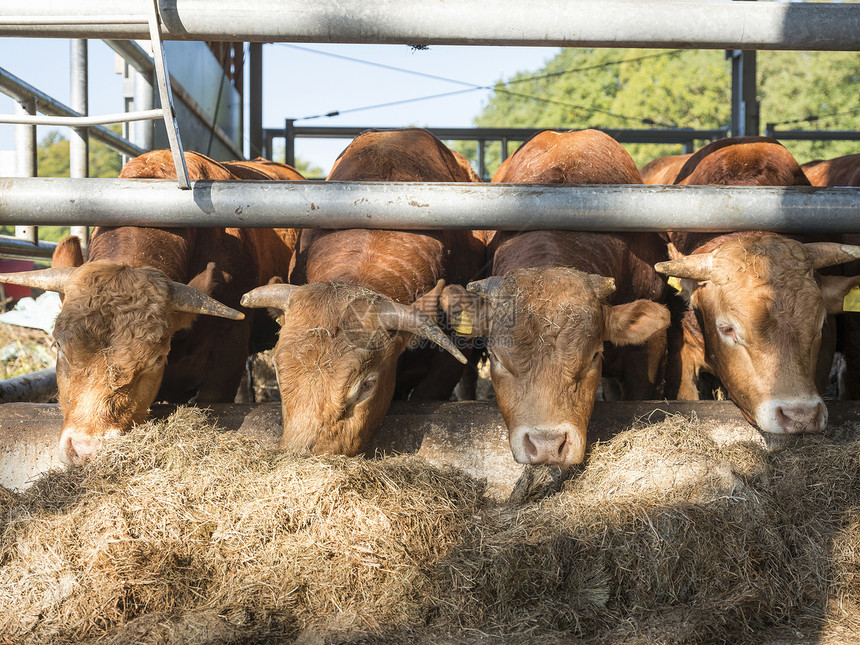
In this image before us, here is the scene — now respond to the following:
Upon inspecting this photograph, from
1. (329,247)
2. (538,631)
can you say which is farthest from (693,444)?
(329,247)

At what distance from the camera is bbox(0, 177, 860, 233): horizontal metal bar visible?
3.49m

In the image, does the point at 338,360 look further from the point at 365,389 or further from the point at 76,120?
the point at 76,120

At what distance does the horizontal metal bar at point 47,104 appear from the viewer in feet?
14.5

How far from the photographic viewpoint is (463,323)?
3.57 metres

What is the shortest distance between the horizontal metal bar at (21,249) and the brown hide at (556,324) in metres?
3.13

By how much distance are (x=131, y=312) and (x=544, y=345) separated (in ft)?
6.08

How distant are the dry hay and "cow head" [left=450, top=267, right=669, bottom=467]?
0.91 feet

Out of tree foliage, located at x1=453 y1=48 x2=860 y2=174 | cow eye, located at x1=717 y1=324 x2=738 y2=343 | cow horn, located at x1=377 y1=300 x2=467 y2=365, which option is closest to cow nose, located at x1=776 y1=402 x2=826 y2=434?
cow eye, located at x1=717 y1=324 x2=738 y2=343

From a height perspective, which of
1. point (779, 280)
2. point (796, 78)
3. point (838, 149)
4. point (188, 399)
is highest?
point (796, 78)

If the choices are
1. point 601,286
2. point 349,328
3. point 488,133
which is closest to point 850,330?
point 601,286

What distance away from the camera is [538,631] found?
2443mm

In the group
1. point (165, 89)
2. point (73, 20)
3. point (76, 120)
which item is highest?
point (73, 20)

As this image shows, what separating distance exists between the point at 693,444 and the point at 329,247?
7.12ft

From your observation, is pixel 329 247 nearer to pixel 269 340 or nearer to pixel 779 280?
pixel 269 340
